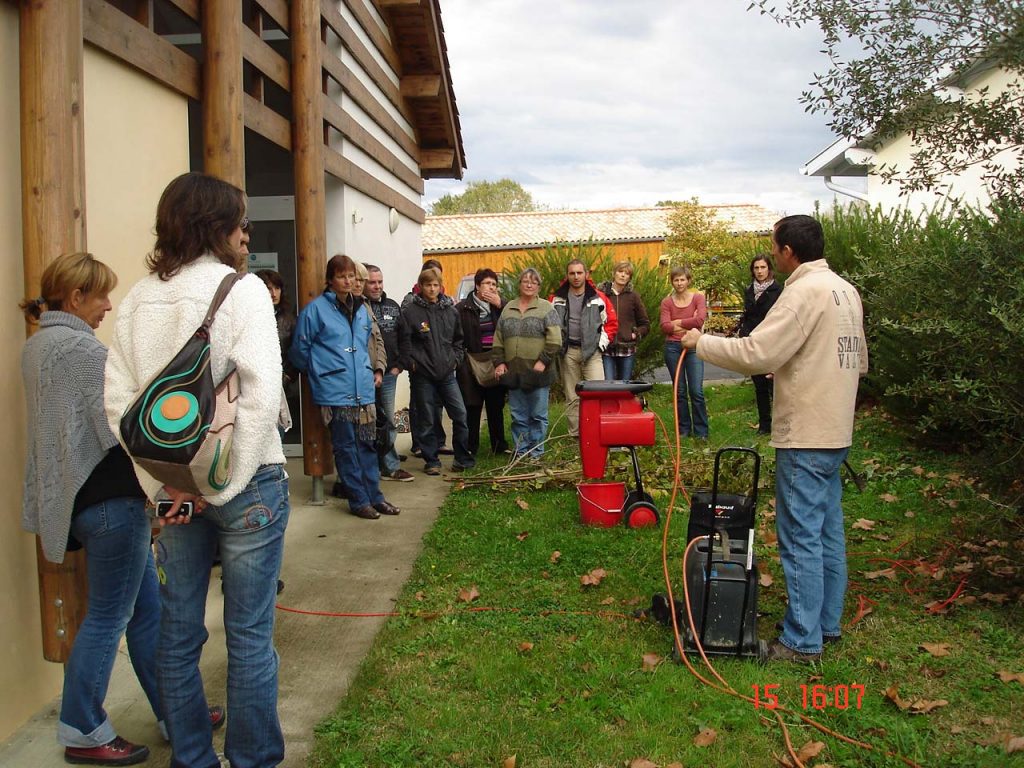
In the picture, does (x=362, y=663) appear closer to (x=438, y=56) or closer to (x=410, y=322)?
(x=410, y=322)

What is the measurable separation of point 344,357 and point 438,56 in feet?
21.7

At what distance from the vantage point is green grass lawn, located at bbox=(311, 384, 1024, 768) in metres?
3.76

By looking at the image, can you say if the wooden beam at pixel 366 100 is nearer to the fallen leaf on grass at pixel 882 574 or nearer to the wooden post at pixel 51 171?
the wooden post at pixel 51 171

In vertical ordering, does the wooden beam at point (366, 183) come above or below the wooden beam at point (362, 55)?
below

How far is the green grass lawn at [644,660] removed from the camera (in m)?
3.76

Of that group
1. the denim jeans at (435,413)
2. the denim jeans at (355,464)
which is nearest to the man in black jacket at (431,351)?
the denim jeans at (435,413)

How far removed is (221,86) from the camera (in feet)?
19.4

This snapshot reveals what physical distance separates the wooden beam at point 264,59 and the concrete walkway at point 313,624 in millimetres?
3468

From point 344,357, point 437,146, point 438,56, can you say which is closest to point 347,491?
point 344,357

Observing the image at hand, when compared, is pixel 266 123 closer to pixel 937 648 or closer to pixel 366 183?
pixel 366 183

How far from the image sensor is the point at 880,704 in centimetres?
409

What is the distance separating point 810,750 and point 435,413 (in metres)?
6.33

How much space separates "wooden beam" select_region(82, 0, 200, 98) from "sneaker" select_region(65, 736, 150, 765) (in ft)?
10.0
